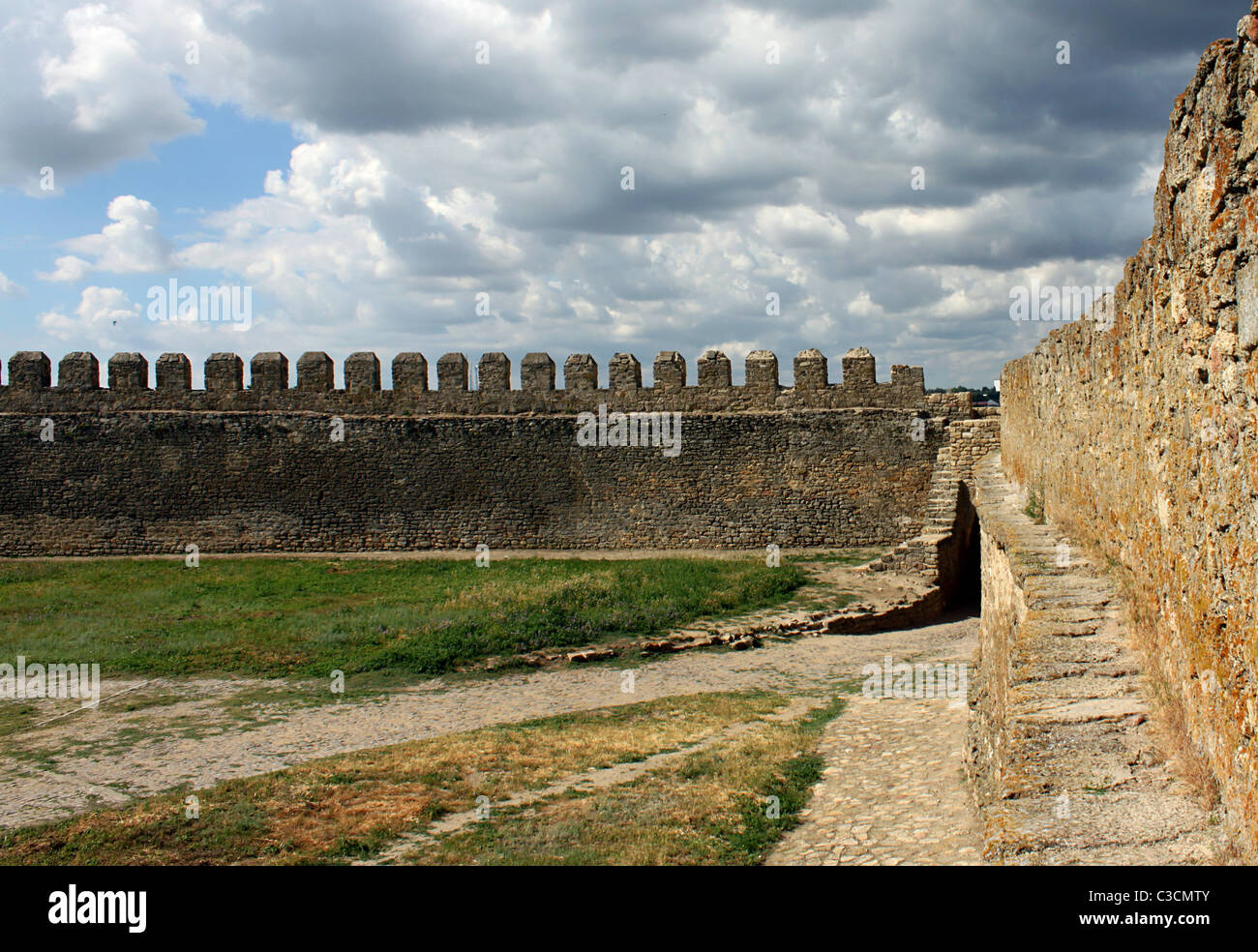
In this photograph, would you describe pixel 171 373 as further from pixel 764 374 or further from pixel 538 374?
pixel 764 374

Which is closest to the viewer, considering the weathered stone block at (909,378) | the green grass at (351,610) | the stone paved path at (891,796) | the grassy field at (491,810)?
the stone paved path at (891,796)

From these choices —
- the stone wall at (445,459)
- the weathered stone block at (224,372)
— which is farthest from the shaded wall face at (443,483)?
the weathered stone block at (224,372)

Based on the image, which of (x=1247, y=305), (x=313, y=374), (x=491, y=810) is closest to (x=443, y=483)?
(x=313, y=374)

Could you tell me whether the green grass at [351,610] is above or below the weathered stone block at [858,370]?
A: below

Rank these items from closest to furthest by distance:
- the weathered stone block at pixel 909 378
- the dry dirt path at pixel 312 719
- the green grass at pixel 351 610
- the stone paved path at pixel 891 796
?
the stone paved path at pixel 891 796 → the dry dirt path at pixel 312 719 → the green grass at pixel 351 610 → the weathered stone block at pixel 909 378

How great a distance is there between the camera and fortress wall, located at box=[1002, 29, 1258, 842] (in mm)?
2316

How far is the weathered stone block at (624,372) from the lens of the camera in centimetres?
1752

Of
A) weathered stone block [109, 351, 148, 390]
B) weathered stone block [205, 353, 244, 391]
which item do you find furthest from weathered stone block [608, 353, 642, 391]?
weathered stone block [109, 351, 148, 390]

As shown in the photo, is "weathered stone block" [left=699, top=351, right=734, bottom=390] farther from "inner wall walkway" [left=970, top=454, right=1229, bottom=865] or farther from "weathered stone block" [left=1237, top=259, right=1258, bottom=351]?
"weathered stone block" [left=1237, top=259, right=1258, bottom=351]

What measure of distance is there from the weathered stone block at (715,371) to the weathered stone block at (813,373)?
126 centimetres

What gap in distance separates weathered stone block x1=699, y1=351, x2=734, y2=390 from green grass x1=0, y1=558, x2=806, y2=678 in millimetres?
3505

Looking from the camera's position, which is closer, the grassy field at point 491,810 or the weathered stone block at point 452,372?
the grassy field at point 491,810

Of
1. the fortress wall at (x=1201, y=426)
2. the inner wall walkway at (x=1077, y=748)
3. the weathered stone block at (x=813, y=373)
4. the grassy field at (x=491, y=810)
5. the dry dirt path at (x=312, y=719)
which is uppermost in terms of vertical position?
the weathered stone block at (x=813, y=373)

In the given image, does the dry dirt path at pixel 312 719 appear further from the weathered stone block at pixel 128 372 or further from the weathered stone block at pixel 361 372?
the weathered stone block at pixel 128 372
